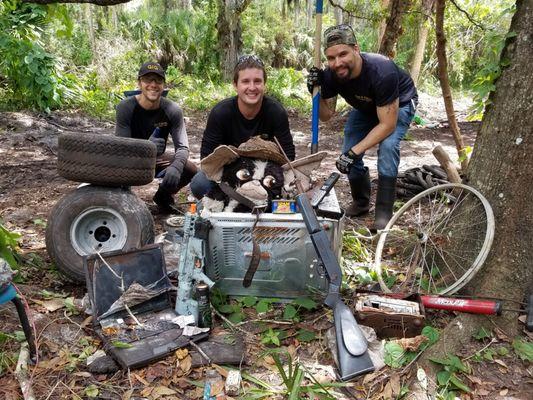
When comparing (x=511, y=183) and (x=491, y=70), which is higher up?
(x=491, y=70)

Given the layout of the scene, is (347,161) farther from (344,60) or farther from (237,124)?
(237,124)

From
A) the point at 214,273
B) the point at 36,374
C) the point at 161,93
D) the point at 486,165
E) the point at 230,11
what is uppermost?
the point at 230,11

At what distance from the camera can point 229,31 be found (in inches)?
582

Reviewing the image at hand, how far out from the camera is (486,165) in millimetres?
2801

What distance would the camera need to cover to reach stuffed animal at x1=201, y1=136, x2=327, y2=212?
294cm

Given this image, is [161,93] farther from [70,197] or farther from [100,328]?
[100,328]

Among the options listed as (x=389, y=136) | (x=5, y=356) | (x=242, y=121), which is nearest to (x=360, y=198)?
(x=389, y=136)

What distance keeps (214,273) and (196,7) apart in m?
21.0

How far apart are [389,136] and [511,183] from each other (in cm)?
132

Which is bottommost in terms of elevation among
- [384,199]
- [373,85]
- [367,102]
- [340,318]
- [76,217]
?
[340,318]

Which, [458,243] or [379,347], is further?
[458,243]

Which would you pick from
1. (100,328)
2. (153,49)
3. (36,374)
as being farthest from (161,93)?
(153,49)

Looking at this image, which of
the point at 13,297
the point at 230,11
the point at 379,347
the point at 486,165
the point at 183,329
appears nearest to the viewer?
the point at 13,297

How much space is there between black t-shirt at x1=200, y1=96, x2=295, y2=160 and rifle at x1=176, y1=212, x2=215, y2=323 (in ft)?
3.40
